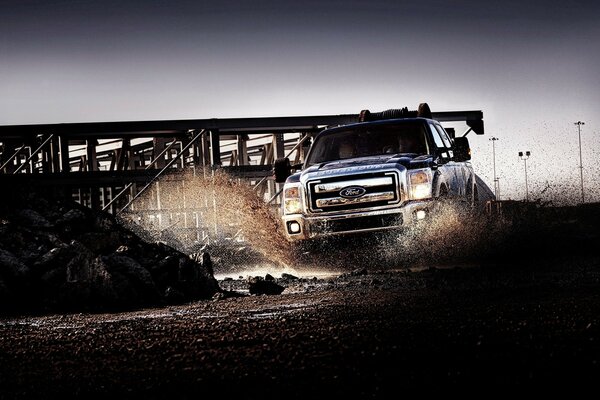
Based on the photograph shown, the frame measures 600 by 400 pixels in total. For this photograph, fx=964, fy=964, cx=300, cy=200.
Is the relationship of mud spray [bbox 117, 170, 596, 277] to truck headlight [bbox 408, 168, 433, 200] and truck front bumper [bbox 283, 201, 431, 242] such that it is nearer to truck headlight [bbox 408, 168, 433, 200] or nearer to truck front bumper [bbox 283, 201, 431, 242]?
truck front bumper [bbox 283, 201, 431, 242]

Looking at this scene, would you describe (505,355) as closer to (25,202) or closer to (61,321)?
(61,321)

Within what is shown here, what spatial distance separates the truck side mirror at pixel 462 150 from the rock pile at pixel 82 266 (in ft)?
14.9

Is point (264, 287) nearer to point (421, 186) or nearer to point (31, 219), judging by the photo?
point (421, 186)

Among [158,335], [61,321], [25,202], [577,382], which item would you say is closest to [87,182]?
[25,202]

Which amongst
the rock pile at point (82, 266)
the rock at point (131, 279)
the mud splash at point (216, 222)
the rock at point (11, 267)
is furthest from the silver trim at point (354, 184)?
the mud splash at point (216, 222)

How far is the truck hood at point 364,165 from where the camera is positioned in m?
15.0

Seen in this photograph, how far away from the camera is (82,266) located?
1380 cm

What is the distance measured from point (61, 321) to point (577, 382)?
788 centimetres

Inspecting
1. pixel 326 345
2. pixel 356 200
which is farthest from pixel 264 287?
pixel 326 345

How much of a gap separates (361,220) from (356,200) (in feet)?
Answer: 1.05

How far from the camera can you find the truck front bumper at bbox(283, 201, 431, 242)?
1493 cm

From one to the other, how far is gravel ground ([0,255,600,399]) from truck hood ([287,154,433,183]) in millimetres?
2663

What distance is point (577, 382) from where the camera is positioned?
5.36 m

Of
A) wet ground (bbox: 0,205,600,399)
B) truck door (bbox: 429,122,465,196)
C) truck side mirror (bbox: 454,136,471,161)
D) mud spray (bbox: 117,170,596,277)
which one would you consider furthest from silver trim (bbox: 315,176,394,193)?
truck side mirror (bbox: 454,136,471,161)
